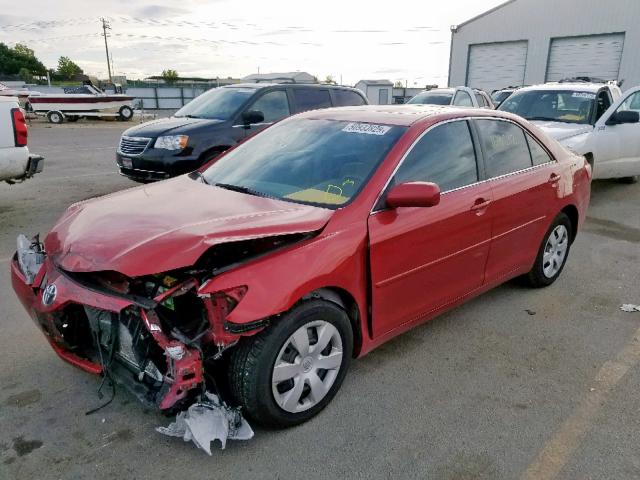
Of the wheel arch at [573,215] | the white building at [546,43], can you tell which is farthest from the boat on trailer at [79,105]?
the wheel arch at [573,215]

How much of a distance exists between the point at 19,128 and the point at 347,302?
5490mm

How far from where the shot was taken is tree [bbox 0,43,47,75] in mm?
79688

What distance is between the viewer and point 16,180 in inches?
279

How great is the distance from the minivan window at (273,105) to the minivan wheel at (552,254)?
4.92m

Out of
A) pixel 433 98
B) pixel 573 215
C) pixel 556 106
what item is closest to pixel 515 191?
pixel 573 215

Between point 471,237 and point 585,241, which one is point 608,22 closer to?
point 585,241

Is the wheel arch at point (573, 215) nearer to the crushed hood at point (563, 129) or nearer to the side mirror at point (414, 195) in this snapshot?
the side mirror at point (414, 195)

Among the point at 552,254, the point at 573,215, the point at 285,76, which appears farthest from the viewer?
the point at 285,76

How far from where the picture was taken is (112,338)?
263 centimetres

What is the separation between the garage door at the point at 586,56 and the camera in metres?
24.1

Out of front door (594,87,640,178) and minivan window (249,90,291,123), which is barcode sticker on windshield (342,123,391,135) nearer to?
minivan window (249,90,291,123)

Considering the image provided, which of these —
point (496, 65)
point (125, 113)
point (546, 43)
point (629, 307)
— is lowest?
point (629, 307)

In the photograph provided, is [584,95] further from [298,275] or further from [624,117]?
[298,275]

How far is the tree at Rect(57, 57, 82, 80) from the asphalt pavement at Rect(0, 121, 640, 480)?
9211 centimetres
